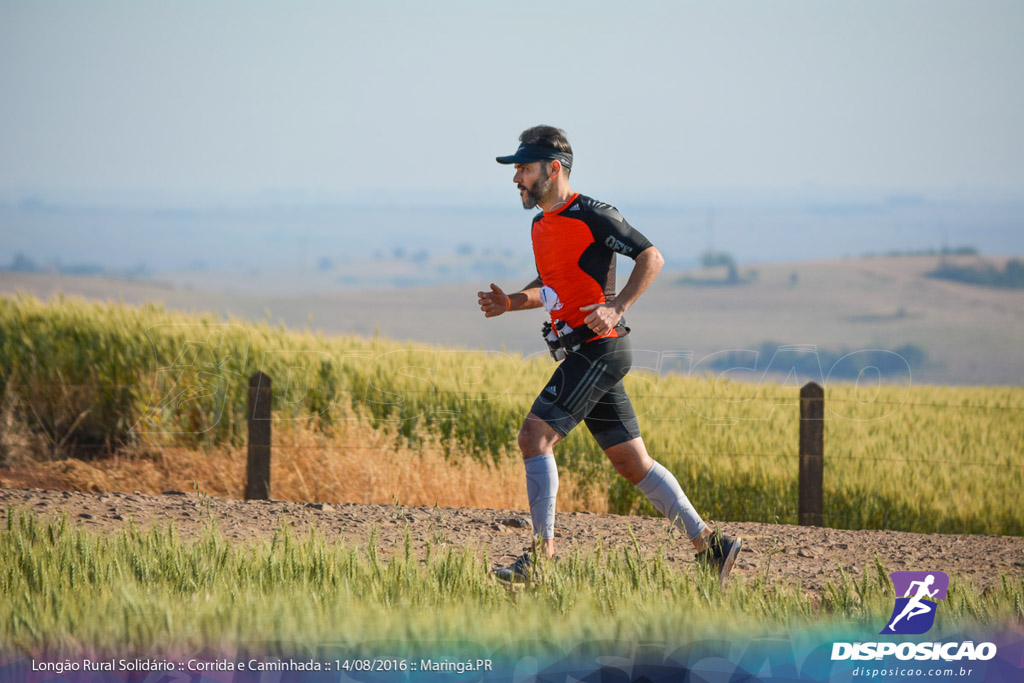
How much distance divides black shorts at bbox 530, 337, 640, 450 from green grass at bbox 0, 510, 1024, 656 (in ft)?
2.21

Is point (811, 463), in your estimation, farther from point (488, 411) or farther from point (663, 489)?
point (663, 489)

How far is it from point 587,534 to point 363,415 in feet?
11.2

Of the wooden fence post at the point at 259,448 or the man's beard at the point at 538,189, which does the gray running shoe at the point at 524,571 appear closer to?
the man's beard at the point at 538,189

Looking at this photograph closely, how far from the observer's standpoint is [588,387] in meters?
5.16

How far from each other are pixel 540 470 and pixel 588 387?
0.48m

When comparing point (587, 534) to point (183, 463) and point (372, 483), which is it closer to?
point (372, 483)

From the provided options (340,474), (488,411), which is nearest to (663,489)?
(340,474)

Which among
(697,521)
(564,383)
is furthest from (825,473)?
(564,383)

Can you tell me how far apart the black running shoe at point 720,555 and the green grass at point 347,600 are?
94 mm

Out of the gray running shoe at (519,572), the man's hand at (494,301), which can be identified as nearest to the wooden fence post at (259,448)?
the man's hand at (494,301)

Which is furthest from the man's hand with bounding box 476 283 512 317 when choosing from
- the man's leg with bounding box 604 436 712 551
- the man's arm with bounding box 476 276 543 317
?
the man's leg with bounding box 604 436 712 551

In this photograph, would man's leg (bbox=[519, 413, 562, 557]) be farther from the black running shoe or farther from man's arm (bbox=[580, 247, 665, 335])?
the black running shoe

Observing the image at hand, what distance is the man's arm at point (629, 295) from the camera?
196 inches

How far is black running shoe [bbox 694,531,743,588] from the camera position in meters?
5.36
